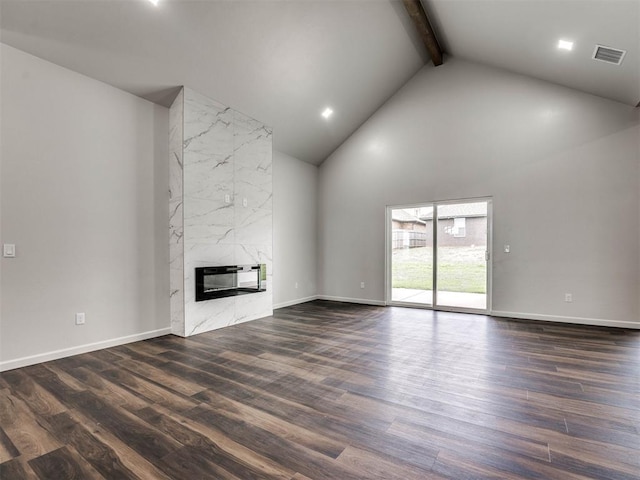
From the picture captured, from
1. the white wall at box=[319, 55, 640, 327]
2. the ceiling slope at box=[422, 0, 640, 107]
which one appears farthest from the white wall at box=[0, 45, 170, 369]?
the ceiling slope at box=[422, 0, 640, 107]

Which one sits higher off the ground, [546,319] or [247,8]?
[247,8]

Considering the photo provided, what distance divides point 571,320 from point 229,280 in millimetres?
5373

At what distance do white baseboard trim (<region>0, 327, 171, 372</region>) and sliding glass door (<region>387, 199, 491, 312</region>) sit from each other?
4.40m

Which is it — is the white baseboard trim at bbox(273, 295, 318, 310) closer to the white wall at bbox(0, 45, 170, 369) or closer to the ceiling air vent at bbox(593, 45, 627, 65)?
the white wall at bbox(0, 45, 170, 369)

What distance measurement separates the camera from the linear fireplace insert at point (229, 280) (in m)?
4.43

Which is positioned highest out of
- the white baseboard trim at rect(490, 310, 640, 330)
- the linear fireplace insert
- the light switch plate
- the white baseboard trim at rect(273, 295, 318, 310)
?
the light switch plate

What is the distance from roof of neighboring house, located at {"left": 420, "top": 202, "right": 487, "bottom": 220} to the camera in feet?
18.6

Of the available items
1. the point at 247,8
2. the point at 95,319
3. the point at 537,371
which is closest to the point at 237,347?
the point at 95,319

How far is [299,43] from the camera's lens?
14.5 ft

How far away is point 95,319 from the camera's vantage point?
12.3 ft

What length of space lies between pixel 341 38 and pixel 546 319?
5449 mm

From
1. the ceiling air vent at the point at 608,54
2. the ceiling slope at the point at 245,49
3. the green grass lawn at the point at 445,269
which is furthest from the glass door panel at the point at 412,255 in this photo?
the ceiling air vent at the point at 608,54

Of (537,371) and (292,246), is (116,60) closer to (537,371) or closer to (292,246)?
(292,246)

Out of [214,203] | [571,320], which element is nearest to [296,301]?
[214,203]
